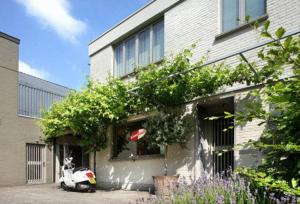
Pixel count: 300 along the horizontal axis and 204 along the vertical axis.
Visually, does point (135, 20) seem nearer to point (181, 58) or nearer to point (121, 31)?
point (121, 31)

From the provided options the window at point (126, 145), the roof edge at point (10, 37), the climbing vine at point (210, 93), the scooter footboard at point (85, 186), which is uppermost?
the roof edge at point (10, 37)

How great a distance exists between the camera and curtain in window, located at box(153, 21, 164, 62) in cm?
1388

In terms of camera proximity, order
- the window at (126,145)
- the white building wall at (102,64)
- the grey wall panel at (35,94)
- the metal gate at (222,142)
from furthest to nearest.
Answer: the grey wall panel at (35,94) < the white building wall at (102,64) < the window at (126,145) < the metal gate at (222,142)

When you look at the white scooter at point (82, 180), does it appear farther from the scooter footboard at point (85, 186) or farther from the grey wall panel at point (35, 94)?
the grey wall panel at point (35, 94)

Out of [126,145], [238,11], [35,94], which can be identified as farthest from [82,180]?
[35,94]

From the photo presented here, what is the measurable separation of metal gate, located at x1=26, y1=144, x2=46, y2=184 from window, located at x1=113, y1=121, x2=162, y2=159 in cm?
619

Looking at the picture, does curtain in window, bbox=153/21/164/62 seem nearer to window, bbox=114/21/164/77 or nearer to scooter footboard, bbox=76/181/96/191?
window, bbox=114/21/164/77

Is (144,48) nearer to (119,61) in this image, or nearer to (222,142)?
(119,61)

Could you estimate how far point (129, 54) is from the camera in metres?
→ 15.7

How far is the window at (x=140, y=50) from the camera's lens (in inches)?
554

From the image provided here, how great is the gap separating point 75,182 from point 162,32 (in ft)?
20.3

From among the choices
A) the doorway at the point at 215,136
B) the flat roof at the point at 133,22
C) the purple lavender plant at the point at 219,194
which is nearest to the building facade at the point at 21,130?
the flat roof at the point at 133,22

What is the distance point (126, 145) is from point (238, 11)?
7.05 metres

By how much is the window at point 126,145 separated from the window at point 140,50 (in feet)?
7.07
